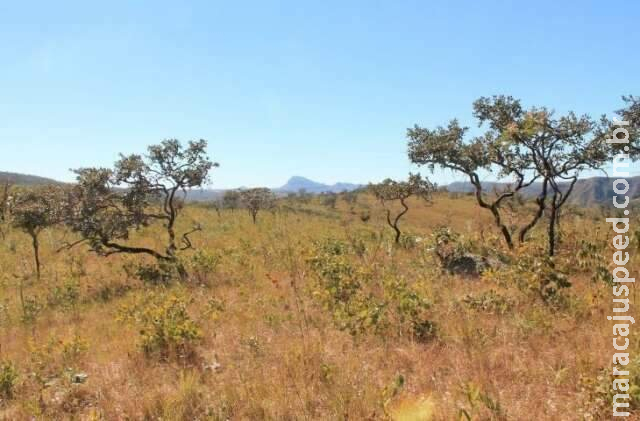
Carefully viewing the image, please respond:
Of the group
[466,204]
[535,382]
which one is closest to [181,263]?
[535,382]

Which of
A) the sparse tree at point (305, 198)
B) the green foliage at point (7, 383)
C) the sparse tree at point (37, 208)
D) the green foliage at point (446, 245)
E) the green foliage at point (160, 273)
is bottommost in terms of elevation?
the green foliage at point (7, 383)

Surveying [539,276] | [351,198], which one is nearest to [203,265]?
[539,276]

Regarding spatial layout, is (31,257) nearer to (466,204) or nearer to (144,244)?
(144,244)

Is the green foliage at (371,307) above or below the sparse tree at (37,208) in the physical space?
below

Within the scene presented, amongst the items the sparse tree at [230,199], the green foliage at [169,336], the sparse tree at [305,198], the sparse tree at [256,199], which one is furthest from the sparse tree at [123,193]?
the sparse tree at [305,198]

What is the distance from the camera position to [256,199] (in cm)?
3928

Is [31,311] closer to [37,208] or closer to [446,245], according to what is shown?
[37,208]

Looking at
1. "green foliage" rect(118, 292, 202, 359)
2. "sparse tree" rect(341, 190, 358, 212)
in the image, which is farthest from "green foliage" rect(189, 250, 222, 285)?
"sparse tree" rect(341, 190, 358, 212)

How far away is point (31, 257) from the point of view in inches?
786

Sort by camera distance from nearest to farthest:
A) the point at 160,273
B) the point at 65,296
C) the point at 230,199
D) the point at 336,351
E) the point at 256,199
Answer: the point at 336,351 < the point at 65,296 < the point at 160,273 < the point at 256,199 < the point at 230,199

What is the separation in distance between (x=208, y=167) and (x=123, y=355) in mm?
9682

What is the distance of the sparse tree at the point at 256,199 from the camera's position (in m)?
38.9

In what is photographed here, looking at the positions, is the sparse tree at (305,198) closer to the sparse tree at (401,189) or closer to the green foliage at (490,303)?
the sparse tree at (401,189)

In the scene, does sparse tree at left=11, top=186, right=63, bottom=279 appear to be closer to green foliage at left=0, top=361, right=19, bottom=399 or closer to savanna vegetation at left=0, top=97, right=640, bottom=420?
savanna vegetation at left=0, top=97, right=640, bottom=420
